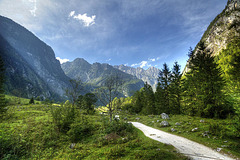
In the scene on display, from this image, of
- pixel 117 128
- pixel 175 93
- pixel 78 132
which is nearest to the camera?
pixel 78 132

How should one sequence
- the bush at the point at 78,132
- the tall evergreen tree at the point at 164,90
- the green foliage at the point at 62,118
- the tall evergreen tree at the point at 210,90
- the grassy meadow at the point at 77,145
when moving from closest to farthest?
the grassy meadow at the point at 77,145
the bush at the point at 78,132
the green foliage at the point at 62,118
the tall evergreen tree at the point at 210,90
the tall evergreen tree at the point at 164,90

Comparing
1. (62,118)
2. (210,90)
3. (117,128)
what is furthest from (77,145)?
(210,90)

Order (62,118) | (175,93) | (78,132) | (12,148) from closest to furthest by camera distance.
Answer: (12,148)
(78,132)
(62,118)
(175,93)

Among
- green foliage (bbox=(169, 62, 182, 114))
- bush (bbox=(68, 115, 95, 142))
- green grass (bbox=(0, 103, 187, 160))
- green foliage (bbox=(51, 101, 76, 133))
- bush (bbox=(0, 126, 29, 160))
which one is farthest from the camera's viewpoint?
green foliage (bbox=(169, 62, 182, 114))

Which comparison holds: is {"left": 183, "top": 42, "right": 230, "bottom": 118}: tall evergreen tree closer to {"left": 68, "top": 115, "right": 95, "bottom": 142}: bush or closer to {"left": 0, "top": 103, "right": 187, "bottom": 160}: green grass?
{"left": 0, "top": 103, "right": 187, "bottom": 160}: green grass

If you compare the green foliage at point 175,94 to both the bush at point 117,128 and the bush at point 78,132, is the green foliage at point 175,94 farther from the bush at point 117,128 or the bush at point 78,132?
the bush at point 78,132

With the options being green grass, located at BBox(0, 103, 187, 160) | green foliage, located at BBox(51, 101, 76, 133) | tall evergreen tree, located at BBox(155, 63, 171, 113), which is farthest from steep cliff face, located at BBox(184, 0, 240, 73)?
green foliage, located at BBox(51, 101, 76, 133)

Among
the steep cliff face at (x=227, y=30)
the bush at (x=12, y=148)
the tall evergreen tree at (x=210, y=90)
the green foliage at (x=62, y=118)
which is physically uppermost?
the steep cliff face at (x=227, y=30)

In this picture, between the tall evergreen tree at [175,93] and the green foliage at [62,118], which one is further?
the tall evergreen tree at [175,93]

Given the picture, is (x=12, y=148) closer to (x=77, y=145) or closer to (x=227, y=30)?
(x=77, y=145)

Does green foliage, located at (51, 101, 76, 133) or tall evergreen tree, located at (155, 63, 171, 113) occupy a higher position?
tall evergreen tree, located at (155, 63, 171, 113)

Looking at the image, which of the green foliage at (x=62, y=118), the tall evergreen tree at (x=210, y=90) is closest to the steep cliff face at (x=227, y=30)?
the tall evergreen tree at (x=210, y=90)

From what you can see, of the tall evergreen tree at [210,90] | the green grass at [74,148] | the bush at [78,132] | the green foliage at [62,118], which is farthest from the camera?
the tall evergreen tree at [210,90]

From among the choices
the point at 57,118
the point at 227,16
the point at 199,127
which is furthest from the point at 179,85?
the point at 227,16
